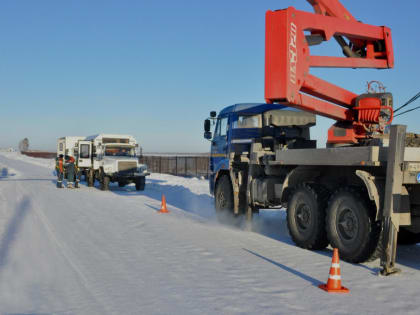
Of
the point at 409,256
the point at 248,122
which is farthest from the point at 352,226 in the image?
the point at 248,122

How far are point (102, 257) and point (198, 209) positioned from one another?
801 centimetres

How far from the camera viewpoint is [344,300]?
18.3ft

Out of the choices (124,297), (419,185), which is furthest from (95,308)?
(419,185)

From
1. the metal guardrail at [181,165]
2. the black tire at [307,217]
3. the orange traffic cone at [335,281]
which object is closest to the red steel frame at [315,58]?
the black tire at [307,217]

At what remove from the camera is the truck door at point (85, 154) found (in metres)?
27.0

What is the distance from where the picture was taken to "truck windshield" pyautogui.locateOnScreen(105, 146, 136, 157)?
79.8 feet

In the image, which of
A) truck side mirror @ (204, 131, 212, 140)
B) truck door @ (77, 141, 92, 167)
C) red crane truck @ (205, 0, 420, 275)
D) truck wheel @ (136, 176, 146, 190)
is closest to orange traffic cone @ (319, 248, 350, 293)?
red crane truck @ (205, 0, 420, 275)

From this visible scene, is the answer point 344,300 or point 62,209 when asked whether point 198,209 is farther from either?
point 344,300

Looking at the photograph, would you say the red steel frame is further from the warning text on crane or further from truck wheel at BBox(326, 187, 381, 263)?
truck wheel at BBox(326, 187, 381, 263)

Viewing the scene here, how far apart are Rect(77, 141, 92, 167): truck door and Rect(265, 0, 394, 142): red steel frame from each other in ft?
66.1

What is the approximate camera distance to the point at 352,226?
7.45m

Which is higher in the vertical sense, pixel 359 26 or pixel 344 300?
pixel 359 26

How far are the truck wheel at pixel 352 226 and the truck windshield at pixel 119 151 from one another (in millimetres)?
17728

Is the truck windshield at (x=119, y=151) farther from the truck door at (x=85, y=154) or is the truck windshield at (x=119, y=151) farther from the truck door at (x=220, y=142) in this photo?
the truck door at (x=220, y=142)
